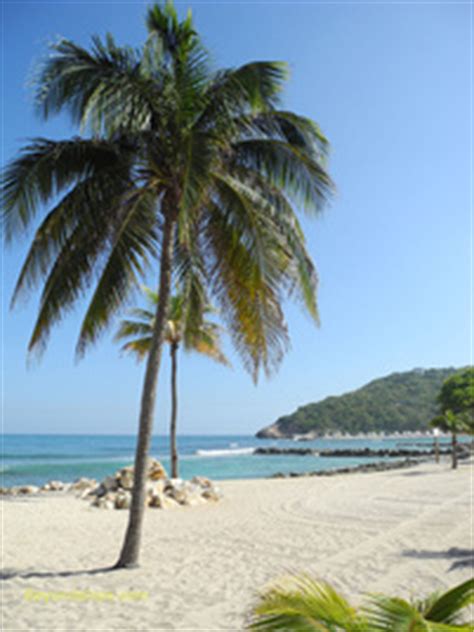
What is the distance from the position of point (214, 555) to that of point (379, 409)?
13822 centimetres

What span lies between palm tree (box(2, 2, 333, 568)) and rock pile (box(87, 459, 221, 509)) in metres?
7.20

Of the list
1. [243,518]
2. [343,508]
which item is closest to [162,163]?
[243,518]

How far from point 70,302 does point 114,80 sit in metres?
3.31

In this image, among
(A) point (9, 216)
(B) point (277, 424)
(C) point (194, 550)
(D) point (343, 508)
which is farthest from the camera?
(B) point (277, 424)

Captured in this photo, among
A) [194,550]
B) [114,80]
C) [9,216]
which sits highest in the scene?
[114,80]

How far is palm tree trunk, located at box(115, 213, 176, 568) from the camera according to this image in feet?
24.3

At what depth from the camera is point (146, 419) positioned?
24.8ft

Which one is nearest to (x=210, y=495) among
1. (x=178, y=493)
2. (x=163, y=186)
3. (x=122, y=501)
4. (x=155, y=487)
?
(x=178, y=493)

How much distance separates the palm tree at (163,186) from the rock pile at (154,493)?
23.6ft

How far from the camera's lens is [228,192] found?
7.69 m

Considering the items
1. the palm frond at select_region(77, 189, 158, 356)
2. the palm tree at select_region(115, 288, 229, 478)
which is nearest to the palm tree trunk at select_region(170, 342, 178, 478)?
the palm tree at select_region(115, 288, 229, 478)

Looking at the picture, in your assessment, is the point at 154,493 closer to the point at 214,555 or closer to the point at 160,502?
the point at 160,502

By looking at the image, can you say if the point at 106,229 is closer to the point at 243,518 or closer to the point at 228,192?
the point at 228,192

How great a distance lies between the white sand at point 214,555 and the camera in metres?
5.69
